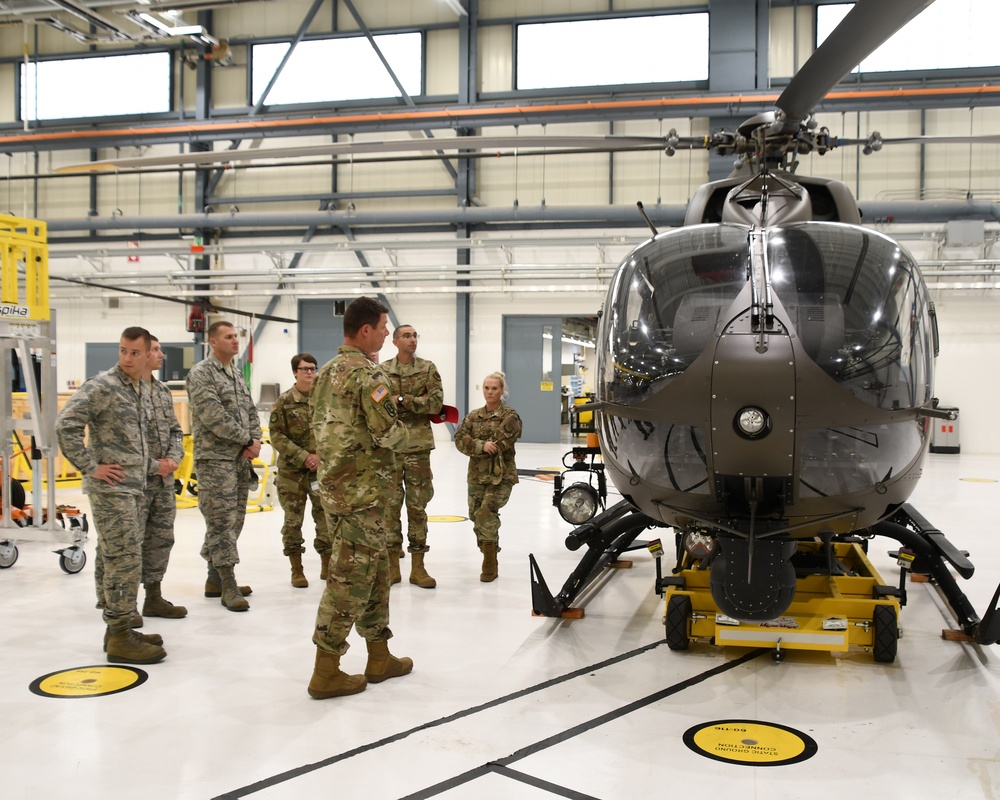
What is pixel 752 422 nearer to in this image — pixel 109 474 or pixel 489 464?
pixel 489 464

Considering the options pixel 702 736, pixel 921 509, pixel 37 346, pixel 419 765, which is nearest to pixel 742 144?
pixel 702 736

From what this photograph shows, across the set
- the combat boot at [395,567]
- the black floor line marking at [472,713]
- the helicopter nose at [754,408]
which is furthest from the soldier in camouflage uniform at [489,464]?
the helicopter nose at [754,408]

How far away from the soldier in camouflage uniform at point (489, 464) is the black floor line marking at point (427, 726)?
5.03 feet

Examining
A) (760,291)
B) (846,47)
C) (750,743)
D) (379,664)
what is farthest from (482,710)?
(846,47)

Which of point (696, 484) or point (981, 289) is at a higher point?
point (981, 289)

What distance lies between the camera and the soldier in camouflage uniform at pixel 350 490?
3250 millimetres

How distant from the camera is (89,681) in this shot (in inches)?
138

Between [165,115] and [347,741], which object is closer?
[347,741]

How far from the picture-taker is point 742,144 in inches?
165

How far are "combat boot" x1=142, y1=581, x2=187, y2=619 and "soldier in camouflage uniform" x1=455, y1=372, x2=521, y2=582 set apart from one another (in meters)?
1.82

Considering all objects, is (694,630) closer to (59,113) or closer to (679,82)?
(679,82)

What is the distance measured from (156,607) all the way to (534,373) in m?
11.6

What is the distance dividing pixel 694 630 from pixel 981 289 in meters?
12.5

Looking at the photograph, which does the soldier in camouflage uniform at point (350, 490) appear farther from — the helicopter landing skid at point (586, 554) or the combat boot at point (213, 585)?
the combat boot at point (213, 585)
